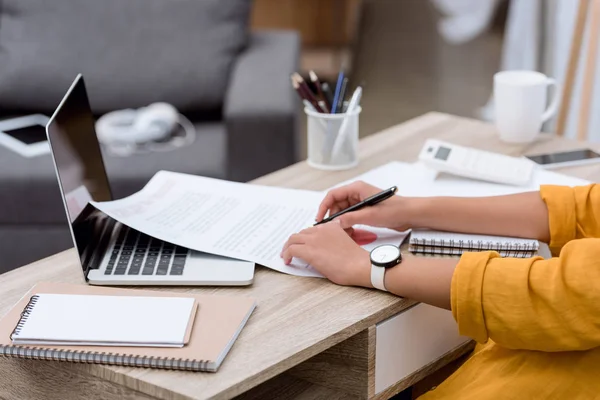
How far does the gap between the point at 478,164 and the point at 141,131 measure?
106 cm

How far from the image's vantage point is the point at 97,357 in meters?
0.91

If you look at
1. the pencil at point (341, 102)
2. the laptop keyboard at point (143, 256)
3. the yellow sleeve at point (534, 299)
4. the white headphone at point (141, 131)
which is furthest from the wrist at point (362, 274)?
the white headphone at point (141, 131)

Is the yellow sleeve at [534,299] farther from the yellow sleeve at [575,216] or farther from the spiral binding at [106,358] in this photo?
the spiral binding at [106,358]

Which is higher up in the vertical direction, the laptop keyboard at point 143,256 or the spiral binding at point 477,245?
the spiral binding at point 477,245

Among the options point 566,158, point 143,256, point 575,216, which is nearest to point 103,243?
point 143,256

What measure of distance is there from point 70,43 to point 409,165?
129 cm

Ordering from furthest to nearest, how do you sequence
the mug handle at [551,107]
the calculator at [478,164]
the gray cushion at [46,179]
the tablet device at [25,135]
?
the tablet device at [25,135] < the gray cushion at [46,179] < the mug handle at [551,107] < the calculator at [478,164]

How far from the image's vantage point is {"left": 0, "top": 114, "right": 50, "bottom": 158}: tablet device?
2.16 m

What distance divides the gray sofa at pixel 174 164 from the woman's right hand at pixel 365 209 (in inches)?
34.0

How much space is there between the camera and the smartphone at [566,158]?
4.83 ft

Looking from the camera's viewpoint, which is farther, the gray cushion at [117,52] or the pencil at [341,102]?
the gray cushion at [117,52]

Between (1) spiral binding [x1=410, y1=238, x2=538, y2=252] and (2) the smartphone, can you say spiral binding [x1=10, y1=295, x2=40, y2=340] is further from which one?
(2) the smartphone

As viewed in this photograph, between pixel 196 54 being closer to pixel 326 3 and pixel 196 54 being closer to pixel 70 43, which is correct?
pixel 70 43

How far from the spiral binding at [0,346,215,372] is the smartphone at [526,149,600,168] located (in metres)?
0.82
